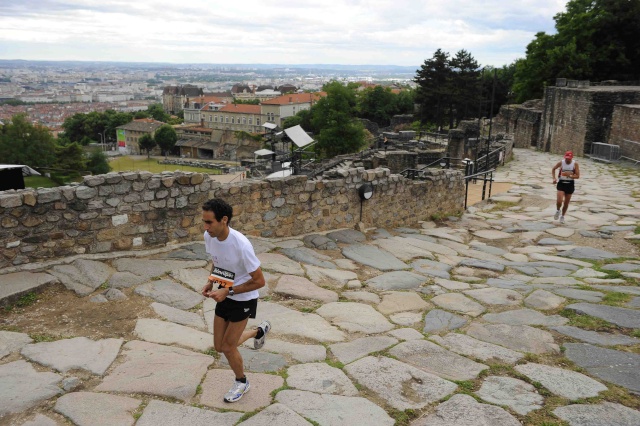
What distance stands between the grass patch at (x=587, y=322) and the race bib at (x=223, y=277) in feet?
12.8

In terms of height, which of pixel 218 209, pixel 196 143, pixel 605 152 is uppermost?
pixel 218 209

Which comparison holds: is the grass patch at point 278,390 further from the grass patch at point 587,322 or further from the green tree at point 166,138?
the green tree at point 166,138

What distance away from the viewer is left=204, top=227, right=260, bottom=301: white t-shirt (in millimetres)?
3678

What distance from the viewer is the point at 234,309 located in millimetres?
3752

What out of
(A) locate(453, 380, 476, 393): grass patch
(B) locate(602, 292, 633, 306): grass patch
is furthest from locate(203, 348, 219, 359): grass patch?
(B) locate(602, 292, 633, 306): grass patch

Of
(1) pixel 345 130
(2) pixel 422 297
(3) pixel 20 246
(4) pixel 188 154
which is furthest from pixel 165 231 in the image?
(4) pixel 188 154

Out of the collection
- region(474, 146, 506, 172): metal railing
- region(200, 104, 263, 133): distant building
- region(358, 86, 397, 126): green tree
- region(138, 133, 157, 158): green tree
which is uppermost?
region(358, 86, 397, 126): green tree

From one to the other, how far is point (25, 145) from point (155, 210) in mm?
58426

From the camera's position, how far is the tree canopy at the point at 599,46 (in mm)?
32500

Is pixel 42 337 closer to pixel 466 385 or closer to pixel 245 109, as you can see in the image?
pixel 466 385

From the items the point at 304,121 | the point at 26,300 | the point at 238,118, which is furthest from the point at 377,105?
the point at 26,300

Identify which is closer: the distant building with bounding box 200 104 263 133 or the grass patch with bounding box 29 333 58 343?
the grass patch with bounding box 29 333 58 343

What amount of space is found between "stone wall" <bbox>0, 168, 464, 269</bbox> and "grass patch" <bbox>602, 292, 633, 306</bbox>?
4.47 meters

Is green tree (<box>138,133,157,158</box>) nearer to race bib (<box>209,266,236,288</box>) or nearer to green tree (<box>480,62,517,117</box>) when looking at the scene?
green tree (<box>480,62,517,117</box>)
